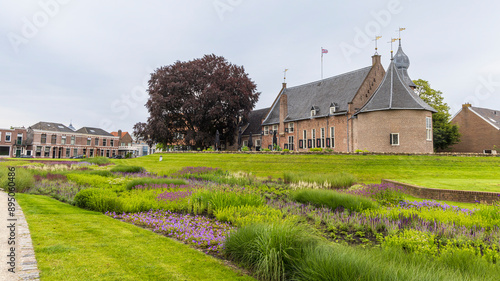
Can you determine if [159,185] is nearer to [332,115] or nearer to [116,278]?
[116,278]

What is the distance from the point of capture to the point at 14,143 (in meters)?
56.3

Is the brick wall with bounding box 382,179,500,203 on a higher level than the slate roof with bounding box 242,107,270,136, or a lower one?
lower

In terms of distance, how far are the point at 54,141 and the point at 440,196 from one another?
72427 mm

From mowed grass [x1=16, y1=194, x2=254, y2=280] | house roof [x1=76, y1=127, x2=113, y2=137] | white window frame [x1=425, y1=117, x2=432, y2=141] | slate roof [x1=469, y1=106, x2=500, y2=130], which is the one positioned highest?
slate roof [x1=469, y1=106, x2=500, y2=130]

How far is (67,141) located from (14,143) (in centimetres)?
959

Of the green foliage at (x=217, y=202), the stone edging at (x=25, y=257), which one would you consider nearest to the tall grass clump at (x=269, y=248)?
the stone edging at (x=25, y=257)

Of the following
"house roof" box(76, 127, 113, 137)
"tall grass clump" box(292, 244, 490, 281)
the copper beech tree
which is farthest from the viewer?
"house roof" box(76, 127, 113, 137)

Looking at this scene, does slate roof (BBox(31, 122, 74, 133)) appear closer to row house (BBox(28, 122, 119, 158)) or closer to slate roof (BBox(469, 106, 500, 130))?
row house (BBox(28, 122, 119, 158))

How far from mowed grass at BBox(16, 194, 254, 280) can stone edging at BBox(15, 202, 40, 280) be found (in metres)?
0.07

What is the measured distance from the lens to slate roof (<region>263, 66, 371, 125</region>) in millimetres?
34156

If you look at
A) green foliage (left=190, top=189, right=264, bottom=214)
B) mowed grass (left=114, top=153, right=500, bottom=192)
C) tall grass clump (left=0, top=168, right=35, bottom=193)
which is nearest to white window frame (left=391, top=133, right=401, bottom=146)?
mowed grass (left=114, top=153, right=500, bottom=192)

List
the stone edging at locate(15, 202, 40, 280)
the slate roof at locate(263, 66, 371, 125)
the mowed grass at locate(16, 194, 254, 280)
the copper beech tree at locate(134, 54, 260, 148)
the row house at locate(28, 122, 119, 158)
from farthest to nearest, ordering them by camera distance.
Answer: the row house at locate(28, 122, 119, 158) → the copper beech tree at locate(134, 54, 260, 148) → the slate roof at locate(263, 66, 371, 125) → the mowed grass at locate(16, 194, 254, 280) → the stone edging at locate(15, 202, 40, 280)

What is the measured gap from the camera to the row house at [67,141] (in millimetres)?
59500

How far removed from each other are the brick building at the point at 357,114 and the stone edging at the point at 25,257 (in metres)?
29.8
